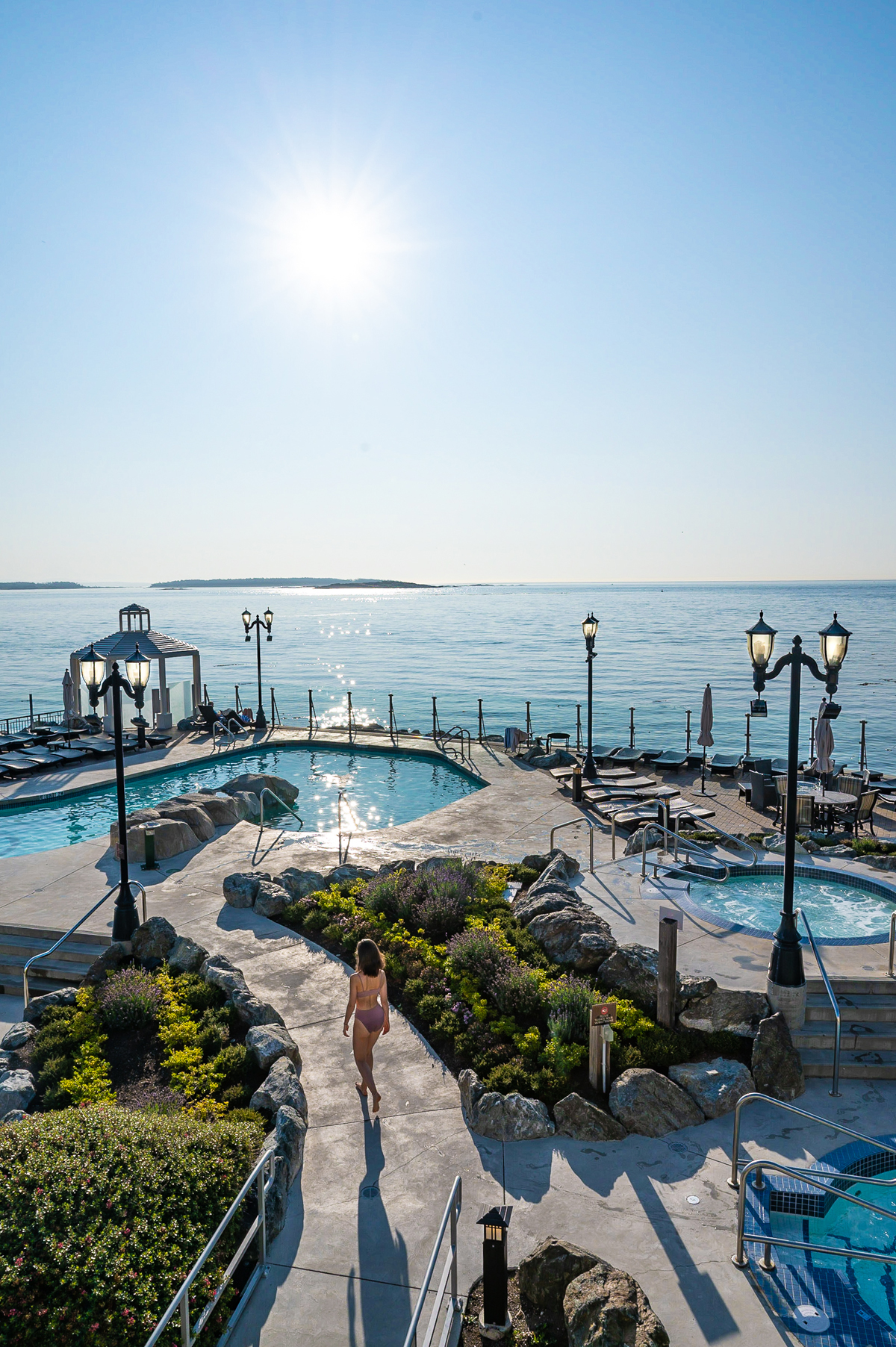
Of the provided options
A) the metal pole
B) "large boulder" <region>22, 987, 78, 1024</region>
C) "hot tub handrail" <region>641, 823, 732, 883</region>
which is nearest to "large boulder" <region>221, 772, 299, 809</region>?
"hot tub handrail" <region>641, 823, 732, 883</region>

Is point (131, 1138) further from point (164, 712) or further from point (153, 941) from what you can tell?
point (164, 712)

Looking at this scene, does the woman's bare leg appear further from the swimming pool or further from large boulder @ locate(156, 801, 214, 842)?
large boulder @ locate(156, 801, 214, 842)

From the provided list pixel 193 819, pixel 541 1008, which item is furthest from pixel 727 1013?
pixel 193 819

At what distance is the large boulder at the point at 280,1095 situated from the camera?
8219mm

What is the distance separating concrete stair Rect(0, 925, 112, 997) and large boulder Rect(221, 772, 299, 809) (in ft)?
30.2

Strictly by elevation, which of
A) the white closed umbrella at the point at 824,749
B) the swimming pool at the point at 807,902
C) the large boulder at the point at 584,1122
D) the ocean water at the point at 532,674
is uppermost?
the white closed umbrella at the point at 824,749

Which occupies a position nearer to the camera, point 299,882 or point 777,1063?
point 777,1063

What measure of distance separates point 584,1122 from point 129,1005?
584cm

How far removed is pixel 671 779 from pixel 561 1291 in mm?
21788

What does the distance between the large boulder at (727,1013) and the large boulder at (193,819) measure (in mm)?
12233

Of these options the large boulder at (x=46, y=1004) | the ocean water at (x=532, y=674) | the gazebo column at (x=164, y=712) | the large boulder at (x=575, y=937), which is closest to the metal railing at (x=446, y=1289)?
the large boulder at (x=575, y=937)

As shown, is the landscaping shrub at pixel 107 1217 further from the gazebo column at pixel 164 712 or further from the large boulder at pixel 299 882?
the gazebo column at pixel 164 712

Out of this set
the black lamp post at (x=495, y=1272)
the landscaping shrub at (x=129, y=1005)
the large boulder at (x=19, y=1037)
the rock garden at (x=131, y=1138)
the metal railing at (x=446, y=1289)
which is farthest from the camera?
the landscaping shrub at (x=129, y=1005)

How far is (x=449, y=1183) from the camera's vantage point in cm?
745
